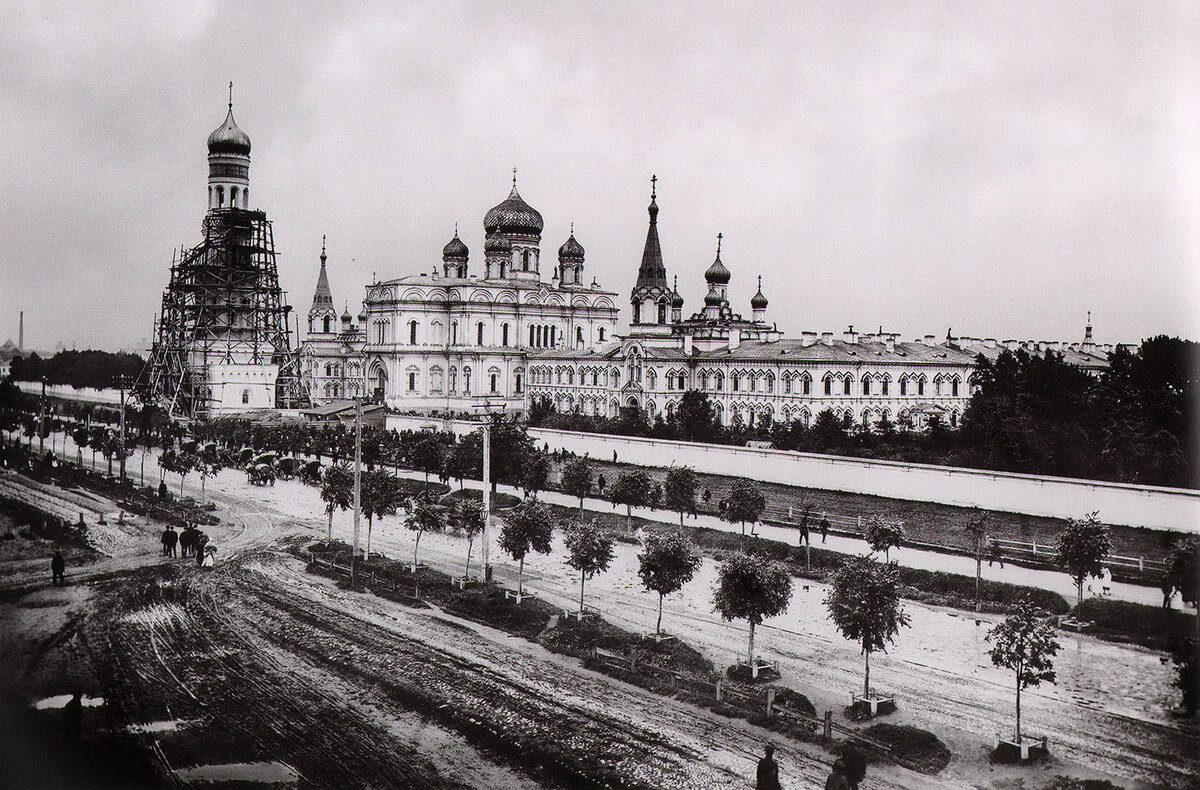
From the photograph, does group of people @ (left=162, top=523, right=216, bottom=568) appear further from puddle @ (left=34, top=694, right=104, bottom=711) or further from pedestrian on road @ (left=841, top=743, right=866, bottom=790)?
pedestrian on road @ (left=841, top=743, right=866, bottom=790)

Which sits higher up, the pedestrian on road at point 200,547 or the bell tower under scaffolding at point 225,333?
the bell tower under scaffolding at point 225,333

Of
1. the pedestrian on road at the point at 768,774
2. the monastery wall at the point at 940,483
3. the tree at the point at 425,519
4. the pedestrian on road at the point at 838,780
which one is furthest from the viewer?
the tree at the point at 425,519

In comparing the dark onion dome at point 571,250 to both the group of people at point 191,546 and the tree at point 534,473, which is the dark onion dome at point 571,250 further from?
the group of people at point 191,546

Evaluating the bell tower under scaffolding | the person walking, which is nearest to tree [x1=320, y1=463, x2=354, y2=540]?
the person walking

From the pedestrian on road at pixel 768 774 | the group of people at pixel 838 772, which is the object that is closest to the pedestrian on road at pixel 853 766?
the group of people at pixel 838 772

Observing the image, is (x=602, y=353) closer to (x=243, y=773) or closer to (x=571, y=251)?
(x=571, y=251)

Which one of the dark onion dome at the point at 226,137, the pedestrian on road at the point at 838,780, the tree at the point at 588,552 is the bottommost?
the pedestrian on road at the point at 838,780

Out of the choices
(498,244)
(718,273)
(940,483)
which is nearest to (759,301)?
(718,273)
